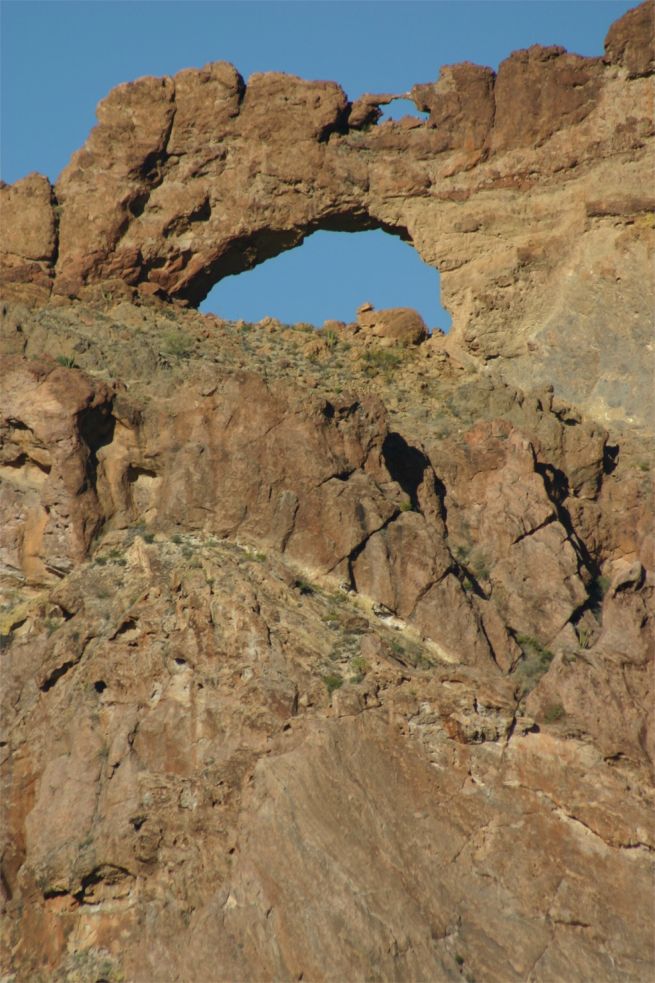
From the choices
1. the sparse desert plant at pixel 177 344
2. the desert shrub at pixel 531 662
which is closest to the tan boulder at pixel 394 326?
the sparse desert plant at pixel 177 344

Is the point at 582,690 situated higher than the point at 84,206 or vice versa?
the point at 84,206

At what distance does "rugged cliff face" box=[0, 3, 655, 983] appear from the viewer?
35219mm

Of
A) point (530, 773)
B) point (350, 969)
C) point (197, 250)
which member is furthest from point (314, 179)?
point (350, 969)

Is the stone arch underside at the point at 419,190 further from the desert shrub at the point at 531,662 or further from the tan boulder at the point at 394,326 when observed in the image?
the desert shrub at the point at 531,662

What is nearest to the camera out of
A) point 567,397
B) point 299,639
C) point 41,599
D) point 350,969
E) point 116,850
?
point 350,969

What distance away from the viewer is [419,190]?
54062 mm

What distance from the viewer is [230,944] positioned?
34.1 m

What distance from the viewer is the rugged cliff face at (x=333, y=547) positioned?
3522cm

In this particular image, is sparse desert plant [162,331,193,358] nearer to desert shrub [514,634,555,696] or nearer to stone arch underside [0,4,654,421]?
stone arch underside [0,4,654,421]

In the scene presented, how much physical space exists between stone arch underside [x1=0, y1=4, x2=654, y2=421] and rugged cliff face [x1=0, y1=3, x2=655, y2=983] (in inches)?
3.6

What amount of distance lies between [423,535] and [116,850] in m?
10.5

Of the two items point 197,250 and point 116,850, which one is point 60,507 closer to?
point 116,850

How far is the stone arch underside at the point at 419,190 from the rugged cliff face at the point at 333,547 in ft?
0.30

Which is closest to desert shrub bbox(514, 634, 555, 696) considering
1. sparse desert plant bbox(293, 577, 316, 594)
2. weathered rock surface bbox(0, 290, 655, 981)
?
weathered rock surface bbox(0, 290, 655, 981)
